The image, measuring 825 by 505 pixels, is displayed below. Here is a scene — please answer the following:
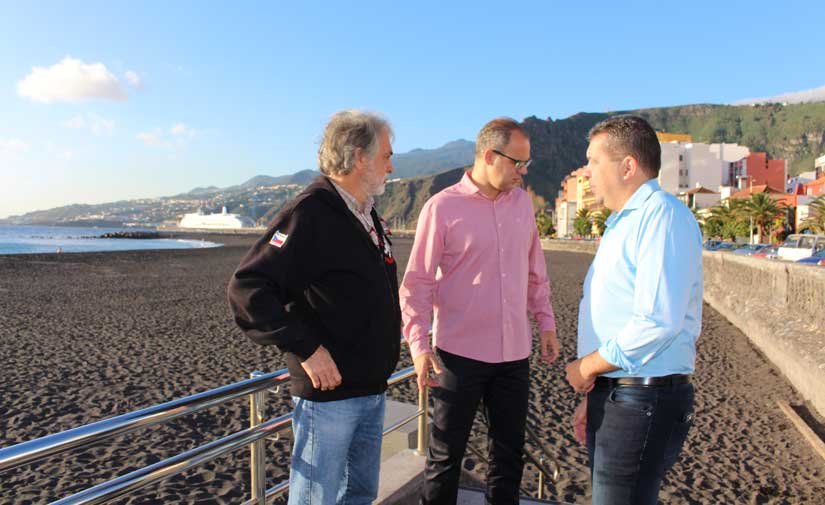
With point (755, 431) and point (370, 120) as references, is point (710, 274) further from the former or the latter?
point (370, 120)

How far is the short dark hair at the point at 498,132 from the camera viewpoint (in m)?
2.39

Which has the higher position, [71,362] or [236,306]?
[236,306]

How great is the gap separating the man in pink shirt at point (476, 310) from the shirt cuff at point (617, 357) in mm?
746

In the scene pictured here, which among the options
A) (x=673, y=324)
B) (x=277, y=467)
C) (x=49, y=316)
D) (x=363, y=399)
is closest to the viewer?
(x=673, y=324)

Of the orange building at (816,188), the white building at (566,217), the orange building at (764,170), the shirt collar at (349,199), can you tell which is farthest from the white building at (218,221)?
the shirt collar at (349,199)

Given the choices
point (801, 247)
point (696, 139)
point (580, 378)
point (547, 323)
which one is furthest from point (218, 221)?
point (580, 378)

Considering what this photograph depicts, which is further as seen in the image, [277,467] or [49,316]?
[49,316]

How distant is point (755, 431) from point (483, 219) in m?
5.27

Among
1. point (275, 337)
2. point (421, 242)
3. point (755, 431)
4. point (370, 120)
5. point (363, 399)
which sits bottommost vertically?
point (755, 431)

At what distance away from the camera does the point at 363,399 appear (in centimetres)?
188

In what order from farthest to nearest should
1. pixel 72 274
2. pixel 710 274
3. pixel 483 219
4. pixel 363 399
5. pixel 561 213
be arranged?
pixel 561 213, pixel 72 274, pixel 710 274, pixel 483 219, pixel 363 399

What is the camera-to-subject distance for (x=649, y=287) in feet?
5.16

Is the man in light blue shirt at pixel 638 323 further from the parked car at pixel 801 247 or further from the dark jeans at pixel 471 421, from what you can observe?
the parked car at pixel 801 247

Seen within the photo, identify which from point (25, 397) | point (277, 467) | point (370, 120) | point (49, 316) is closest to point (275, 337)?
point (370, 120)
